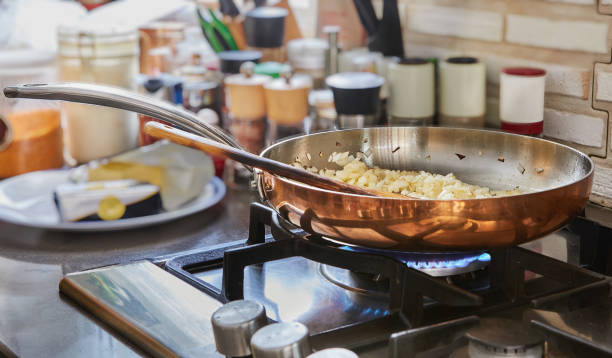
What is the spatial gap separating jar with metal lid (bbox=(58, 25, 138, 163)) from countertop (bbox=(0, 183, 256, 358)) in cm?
35

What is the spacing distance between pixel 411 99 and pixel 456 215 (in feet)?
2.17

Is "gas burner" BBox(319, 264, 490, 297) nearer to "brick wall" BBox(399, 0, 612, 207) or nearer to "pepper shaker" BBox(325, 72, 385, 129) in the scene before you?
"brick wall" BBox(399, 0, 612, 207)

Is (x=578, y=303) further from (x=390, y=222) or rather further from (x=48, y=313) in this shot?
(x=48, y=313)

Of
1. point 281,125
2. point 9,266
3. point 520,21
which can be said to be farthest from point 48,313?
→ point 520,21

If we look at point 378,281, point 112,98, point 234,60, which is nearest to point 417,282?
point 378,281

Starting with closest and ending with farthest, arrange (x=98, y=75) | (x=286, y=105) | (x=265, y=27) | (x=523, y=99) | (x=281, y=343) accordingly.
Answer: (x=281, y=343) → (x=523, y=99) → (x=286, y=105) → (x=98, y=75) → (x=265, y=27)

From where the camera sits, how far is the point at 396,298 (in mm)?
740

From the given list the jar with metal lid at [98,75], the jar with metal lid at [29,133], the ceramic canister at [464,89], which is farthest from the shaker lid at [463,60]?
the jar with metal lid at [29,133]

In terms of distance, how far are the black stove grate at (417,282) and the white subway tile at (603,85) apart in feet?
1.27

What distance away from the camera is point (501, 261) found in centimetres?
79

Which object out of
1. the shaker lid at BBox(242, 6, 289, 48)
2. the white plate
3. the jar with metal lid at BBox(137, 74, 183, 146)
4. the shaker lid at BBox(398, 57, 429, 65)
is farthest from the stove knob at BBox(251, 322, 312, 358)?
the shaker lid at BBox(242, 6, 289, 48)

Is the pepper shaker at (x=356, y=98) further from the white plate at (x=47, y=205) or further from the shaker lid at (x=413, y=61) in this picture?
the white plate at (x=47, y=205)

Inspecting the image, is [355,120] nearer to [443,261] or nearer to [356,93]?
[356,93]

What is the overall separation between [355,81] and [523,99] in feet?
0.95
